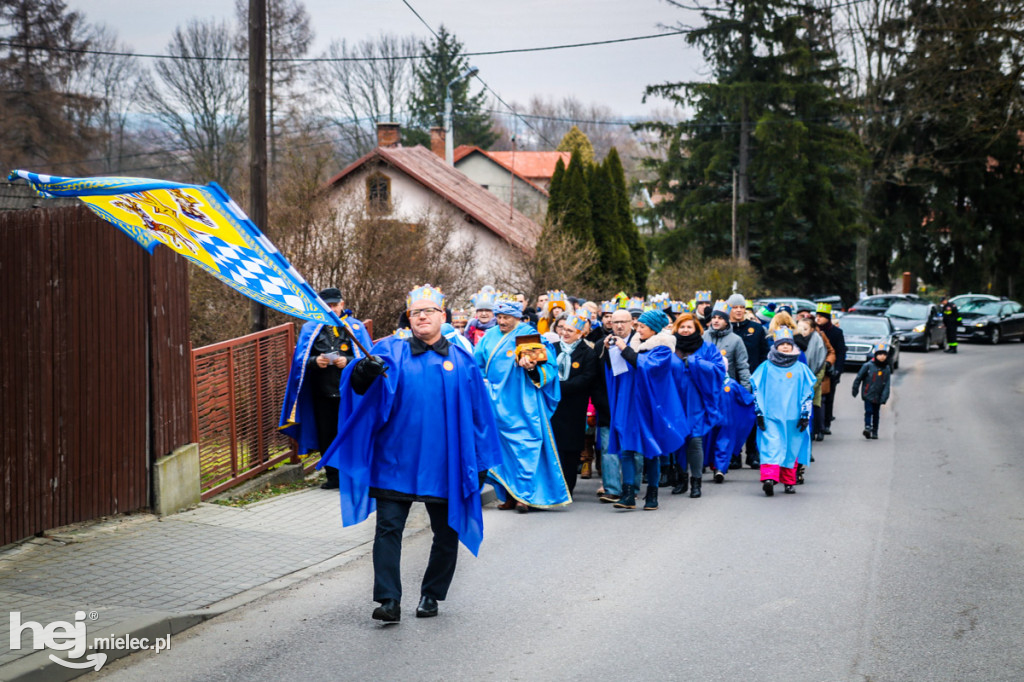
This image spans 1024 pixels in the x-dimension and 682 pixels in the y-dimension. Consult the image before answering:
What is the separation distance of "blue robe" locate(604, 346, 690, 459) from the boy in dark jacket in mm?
6051

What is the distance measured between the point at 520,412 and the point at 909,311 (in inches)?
1101

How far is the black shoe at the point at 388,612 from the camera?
6.06 metres

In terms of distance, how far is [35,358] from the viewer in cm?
725

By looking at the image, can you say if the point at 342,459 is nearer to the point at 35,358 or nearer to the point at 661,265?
the point at 35,358

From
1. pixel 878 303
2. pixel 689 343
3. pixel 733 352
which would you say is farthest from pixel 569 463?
pixel 878 303

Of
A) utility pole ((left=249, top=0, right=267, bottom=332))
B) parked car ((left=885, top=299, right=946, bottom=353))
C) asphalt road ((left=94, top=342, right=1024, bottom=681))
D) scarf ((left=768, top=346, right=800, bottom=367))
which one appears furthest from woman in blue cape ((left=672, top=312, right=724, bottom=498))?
parked car ((left=885, top=299, right=946, bottom=353))

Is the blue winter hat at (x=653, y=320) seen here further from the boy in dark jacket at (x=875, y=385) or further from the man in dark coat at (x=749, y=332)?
the boy in dark jacket at (x=875, y=385)

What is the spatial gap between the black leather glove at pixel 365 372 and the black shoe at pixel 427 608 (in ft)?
4.45

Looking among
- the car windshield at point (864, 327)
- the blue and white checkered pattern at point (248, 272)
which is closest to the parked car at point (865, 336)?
the car windshield at point (864, 327)

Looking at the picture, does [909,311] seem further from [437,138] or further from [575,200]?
[437,138]

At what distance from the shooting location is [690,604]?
21.6 ft

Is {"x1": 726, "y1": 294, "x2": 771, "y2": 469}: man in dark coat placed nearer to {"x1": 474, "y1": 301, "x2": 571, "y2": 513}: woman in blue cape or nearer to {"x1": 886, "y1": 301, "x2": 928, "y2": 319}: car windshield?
{"x1": 474, "y1": 301, "x2": 571, "y2": 513}: woman in blue cape

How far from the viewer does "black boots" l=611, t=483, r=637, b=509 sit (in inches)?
390

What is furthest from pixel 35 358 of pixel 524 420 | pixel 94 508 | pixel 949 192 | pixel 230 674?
pixel 949 192
